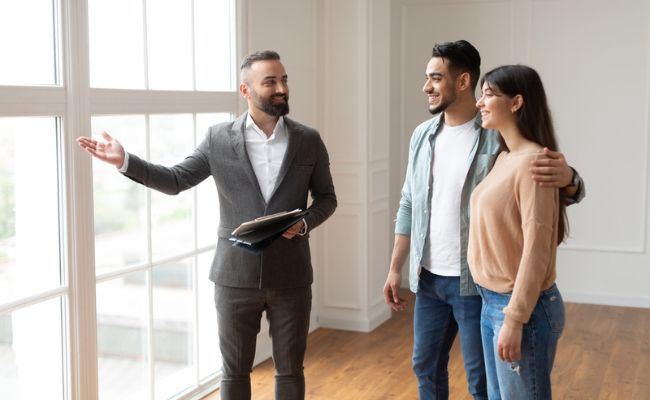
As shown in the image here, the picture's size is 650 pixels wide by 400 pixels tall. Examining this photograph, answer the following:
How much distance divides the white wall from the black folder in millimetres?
3759

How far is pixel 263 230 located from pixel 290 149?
0.38 m

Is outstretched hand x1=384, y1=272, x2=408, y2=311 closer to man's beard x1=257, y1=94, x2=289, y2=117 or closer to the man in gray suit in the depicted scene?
the man in gray suit

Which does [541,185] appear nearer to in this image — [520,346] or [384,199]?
[520,346]

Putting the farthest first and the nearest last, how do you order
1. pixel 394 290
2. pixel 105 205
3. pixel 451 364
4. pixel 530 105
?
1. pixel 451 364
2. pixel 105 205
3. pixel 394 290
4. pixel 530 105

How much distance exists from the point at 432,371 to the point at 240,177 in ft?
3.08

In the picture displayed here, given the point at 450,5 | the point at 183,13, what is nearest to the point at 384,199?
the point at 450,5

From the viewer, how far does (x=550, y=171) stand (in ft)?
6.82

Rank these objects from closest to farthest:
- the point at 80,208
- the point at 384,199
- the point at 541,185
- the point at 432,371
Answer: the point at 541,185 < the point at 432,371 < the point at 80,208 < the point at 384,199

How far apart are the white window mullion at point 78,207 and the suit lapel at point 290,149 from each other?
72 centimetres

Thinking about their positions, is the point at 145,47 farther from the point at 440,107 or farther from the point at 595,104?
the point at 595,104

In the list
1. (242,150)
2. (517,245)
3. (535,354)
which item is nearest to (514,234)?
(517,245)

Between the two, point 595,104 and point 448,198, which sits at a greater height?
point 595,104

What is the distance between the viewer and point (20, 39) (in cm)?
277

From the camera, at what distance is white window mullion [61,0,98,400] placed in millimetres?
2949
